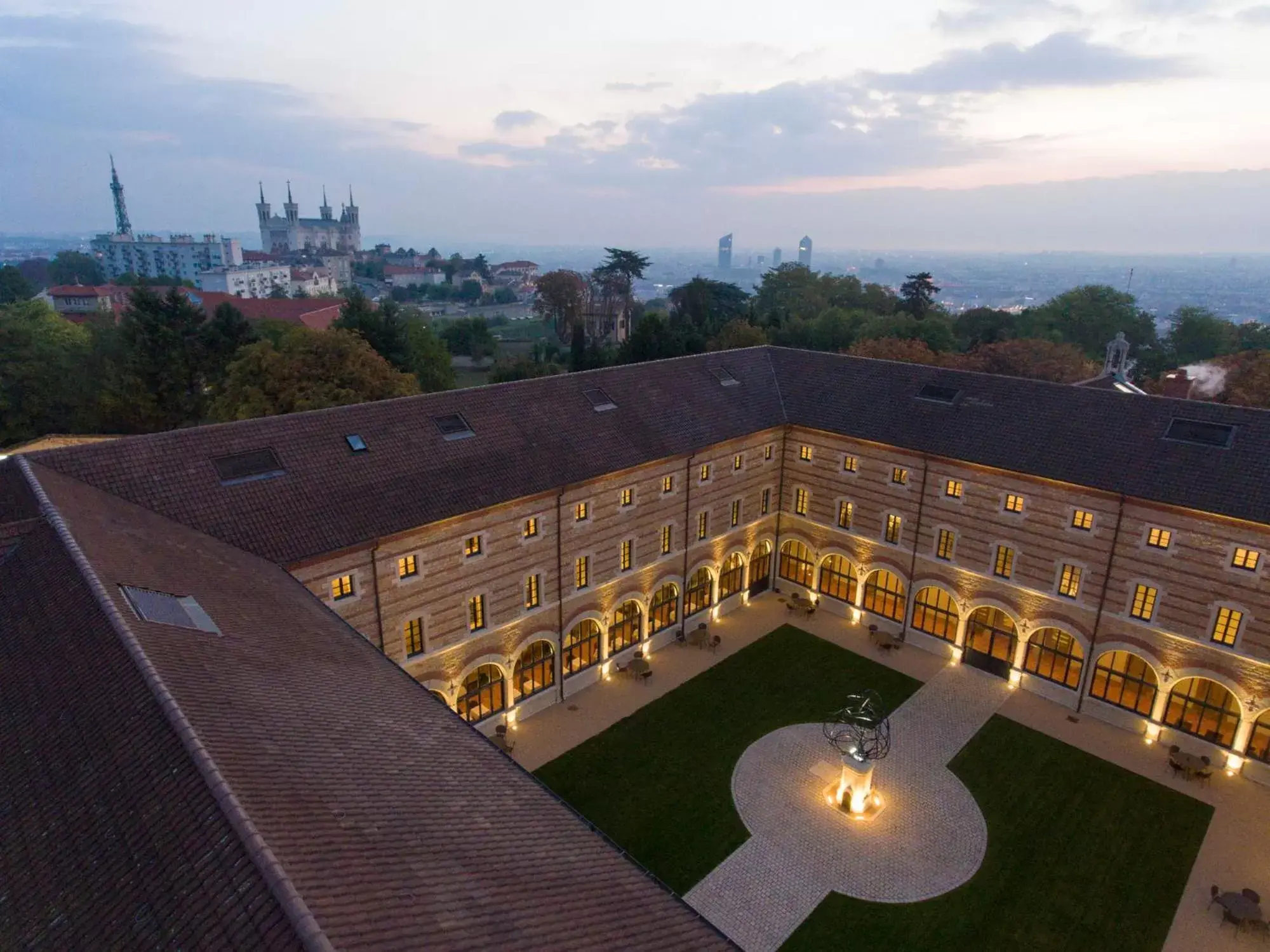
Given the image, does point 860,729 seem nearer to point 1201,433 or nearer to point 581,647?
point 581,647

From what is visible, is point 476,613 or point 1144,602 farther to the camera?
point 1144,602

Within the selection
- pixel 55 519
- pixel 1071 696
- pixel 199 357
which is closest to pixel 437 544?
pixel 55 519

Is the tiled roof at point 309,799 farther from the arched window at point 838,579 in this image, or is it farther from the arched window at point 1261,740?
the arched window at point 1261,740

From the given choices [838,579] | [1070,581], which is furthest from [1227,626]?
[838,579]

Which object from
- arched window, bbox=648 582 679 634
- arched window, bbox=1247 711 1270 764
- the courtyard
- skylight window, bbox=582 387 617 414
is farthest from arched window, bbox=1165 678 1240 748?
skylight window, bbox=582 387 617 414

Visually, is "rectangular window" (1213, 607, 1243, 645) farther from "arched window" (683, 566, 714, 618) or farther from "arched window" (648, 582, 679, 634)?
"arched window" (648, 582, 679, 634)

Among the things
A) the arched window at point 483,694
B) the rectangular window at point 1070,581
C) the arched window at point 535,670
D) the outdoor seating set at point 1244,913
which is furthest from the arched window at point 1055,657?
the arched window at point 483,694
